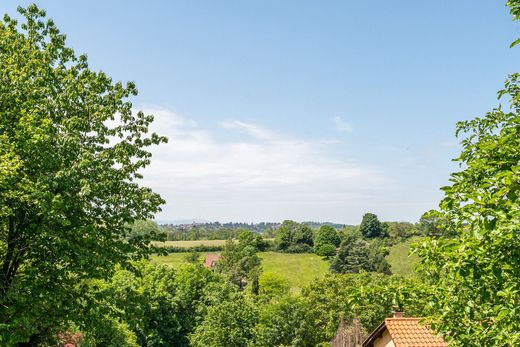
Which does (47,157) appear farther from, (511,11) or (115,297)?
(511,11)

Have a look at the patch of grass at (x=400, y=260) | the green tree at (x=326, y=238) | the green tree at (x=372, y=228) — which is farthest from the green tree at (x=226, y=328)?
the green tree at (x=372, y=228)

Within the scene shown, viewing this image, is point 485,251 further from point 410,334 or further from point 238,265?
point 238,265

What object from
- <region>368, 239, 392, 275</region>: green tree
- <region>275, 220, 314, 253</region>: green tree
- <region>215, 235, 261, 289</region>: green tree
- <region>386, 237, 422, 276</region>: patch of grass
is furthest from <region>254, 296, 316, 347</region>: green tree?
<region>275, 220, 314, 253</region>: green tree

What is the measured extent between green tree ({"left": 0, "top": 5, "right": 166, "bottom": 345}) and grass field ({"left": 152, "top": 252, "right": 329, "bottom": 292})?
74.5m

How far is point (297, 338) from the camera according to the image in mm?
36969

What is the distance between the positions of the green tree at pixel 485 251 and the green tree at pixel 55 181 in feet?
30.7

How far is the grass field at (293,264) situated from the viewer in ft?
295

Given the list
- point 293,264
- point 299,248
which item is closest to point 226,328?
point 293,264

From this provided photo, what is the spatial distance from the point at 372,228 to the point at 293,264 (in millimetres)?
39589

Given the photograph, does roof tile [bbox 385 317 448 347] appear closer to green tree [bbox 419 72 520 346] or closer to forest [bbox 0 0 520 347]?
forest [bbox 0 0 520 347]

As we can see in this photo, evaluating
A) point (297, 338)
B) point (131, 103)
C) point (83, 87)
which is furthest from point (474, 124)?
point (297, 338)

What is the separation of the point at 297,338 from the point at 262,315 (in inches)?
171

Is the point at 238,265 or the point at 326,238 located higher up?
the point at 326,238

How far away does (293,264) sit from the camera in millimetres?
101188
